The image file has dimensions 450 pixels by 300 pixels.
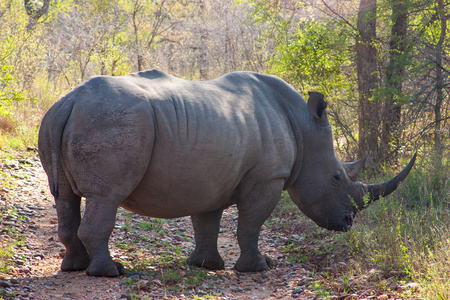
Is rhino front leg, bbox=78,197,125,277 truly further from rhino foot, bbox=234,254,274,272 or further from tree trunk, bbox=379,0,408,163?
tree trunk, bbox=379,0,408,163

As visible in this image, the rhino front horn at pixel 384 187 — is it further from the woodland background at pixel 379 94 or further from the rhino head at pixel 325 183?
the woodland background at pixel 379 94

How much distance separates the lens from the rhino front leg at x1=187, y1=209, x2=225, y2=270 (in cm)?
586

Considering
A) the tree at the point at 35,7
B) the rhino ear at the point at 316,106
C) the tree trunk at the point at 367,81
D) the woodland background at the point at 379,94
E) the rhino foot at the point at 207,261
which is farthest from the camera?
the tree at the point at 35,7

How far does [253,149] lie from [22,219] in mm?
3202

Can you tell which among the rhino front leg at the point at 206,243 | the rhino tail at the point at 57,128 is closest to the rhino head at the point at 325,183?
the rhino front leg at the point at 206,243

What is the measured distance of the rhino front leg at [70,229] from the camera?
4914 millimetres

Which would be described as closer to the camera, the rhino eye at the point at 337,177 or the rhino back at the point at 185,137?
the rhino back at the point at 185,137

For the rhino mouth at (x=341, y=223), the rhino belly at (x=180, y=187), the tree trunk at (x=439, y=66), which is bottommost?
the rhino mouth at (x=341, y=223)

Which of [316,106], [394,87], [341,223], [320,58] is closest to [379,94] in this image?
[394,87]

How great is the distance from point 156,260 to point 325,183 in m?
2.25

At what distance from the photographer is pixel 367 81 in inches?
363

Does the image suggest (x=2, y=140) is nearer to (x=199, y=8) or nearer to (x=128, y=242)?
(x=128, y=242)

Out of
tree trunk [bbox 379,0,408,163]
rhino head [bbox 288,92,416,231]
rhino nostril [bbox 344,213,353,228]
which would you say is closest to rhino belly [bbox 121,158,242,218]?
rhino head [bbox 288,92,416,231]

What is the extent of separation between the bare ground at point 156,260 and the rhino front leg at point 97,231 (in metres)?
0.12
